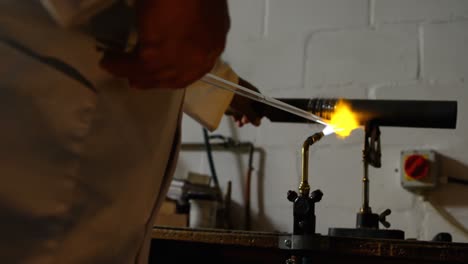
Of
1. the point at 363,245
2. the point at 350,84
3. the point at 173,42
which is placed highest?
the point at 350,84

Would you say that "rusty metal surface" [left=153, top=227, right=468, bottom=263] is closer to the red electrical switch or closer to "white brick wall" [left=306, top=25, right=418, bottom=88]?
the red electrical switch

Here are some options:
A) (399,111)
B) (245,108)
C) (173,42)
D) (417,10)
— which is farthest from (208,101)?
(417,10)

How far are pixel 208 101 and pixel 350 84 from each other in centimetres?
64

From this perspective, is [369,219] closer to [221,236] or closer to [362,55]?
[221,236]

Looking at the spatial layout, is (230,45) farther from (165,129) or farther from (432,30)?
(165,129)

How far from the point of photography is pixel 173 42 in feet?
1.41

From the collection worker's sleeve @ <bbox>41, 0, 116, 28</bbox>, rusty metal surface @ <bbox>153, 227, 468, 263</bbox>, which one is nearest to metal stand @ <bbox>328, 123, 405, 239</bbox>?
rusty metal surface @ <bbox>153, 227, 468, 263</bbox>

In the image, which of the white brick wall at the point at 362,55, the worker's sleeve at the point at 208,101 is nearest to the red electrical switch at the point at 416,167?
the white brick wall at the point at 362,55

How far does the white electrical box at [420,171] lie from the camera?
128 centimetres

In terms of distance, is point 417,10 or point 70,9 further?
point 417,10

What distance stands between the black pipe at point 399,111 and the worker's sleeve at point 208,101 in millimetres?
156

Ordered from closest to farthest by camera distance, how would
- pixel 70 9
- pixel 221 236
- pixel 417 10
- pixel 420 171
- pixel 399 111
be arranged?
pixel 70 9 → pixel 221 236 → pixel 399 111 → pixel 420 171 → pixel 417 10

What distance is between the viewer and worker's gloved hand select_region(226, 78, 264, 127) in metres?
1.01

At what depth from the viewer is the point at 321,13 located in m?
1.51
